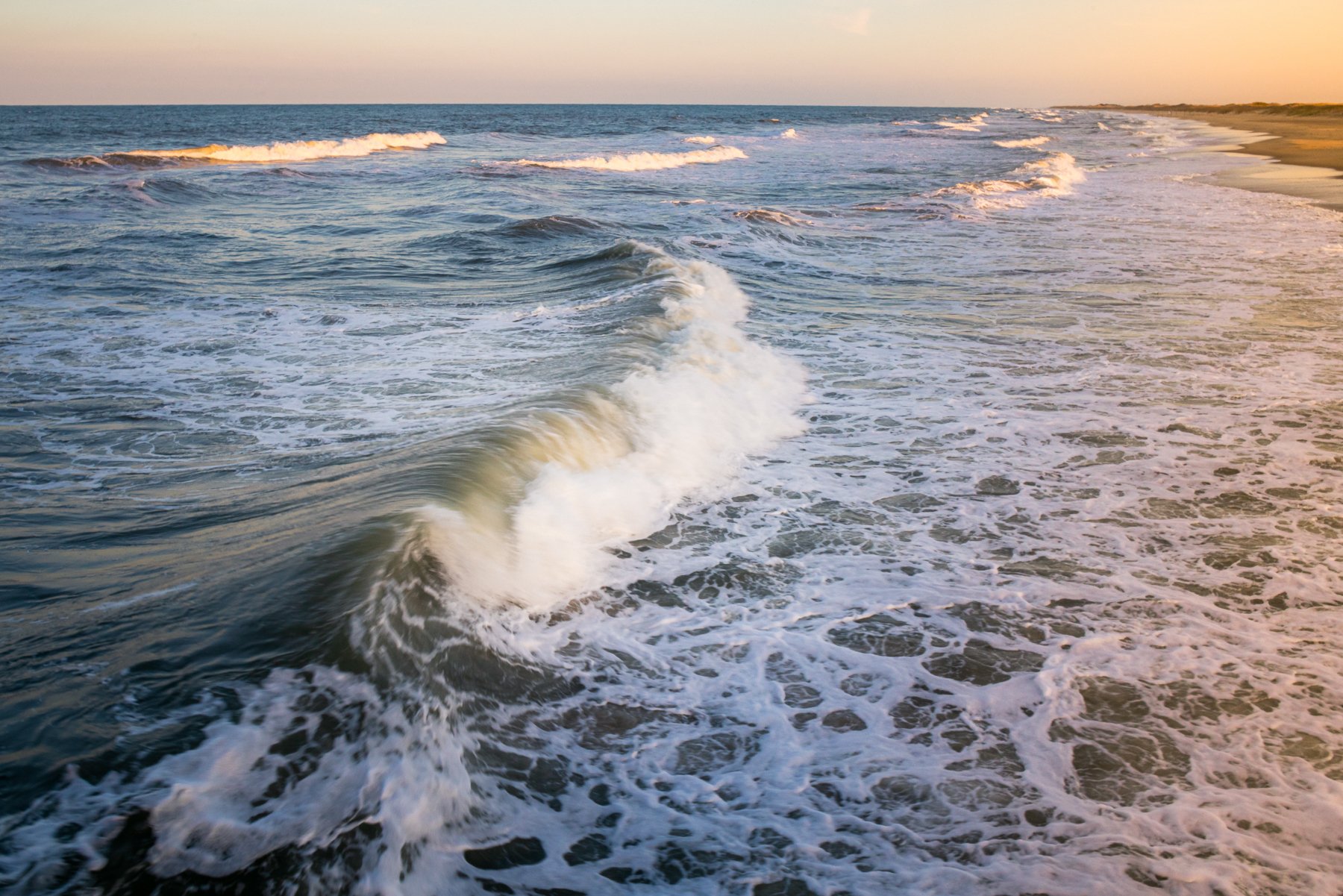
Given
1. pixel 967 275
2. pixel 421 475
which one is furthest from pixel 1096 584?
pixel 967 275

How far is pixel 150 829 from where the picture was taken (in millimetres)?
2453

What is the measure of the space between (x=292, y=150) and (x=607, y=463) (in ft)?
125

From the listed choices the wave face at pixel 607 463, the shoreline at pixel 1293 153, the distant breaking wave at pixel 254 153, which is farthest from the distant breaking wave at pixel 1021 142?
the wave face at pixel 607 463

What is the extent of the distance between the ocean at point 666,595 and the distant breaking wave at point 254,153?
21.9 metres

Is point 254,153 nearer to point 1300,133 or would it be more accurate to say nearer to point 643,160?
point 643,160

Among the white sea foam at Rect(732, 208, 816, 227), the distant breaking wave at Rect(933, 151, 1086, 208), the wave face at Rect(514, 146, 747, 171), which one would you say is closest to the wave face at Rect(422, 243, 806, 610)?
the white sea foam at Rect(732, 208, 816, 227)

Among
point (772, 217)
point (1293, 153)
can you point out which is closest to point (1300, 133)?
point (1293, 153)

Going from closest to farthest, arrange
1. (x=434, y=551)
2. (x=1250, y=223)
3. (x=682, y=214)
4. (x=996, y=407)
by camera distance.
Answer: (x=434, y=551) < (x=996, y=407) < (x=1250, y=223) < (x=682, y=214)

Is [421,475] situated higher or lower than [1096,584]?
higher

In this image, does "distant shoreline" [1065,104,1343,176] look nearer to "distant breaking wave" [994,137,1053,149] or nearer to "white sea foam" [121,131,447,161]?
"distant breaking wave" [994,137,1053,149]

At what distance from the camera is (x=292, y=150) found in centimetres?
3700

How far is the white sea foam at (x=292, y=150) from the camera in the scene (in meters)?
33.0

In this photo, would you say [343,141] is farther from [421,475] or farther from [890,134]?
[421,475]

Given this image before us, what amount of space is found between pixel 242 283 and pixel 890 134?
193ft
